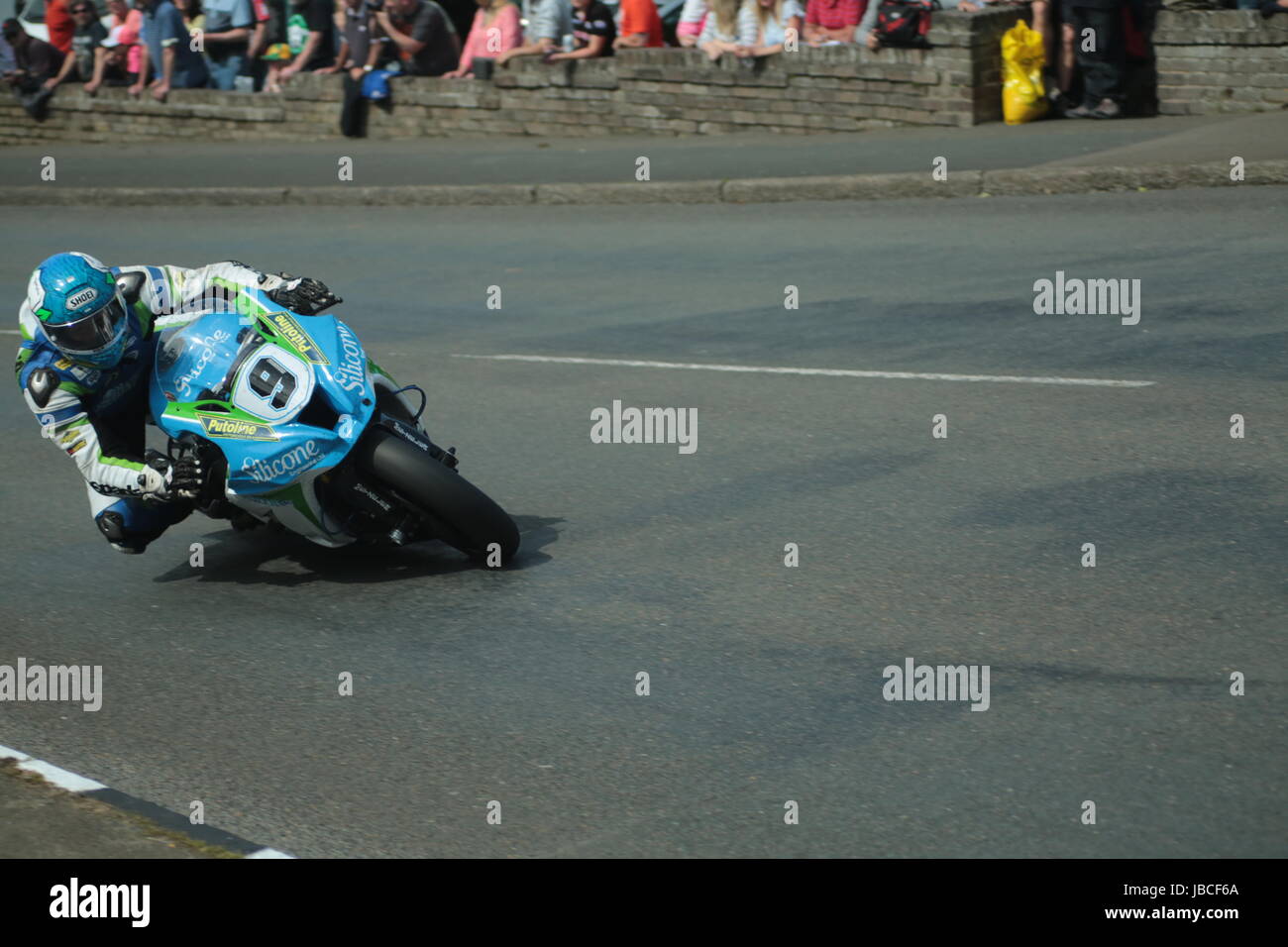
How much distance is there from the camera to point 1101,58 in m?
16.4

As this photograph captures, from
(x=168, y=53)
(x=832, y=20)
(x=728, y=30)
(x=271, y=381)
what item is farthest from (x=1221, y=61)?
(x=168, y=53)

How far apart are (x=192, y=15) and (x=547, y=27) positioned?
6.27 meters

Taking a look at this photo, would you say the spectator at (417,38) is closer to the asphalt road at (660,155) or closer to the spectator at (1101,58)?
the asphalt road at (660,155)

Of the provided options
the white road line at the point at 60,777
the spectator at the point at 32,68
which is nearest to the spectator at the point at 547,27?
the spectator at the point at 32,68

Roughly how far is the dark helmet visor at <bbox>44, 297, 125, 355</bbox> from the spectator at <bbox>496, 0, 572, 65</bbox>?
13.5m

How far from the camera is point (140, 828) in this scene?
5.07m

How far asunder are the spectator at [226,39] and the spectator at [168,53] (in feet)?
0.60

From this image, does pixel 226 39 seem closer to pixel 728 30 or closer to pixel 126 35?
pixel 126 35

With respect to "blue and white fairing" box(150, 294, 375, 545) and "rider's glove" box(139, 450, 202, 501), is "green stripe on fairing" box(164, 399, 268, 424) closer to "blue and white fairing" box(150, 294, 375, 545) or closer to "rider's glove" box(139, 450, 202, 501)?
A: "blue and white fairing" box(150, 294, 375, 545)

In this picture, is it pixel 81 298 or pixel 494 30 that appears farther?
pixel 494 30

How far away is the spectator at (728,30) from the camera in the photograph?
18161mm

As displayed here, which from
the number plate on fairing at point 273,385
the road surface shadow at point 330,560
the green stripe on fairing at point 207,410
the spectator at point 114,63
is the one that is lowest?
the road surface shadow at point 330,560

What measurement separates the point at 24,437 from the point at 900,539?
5.56m
